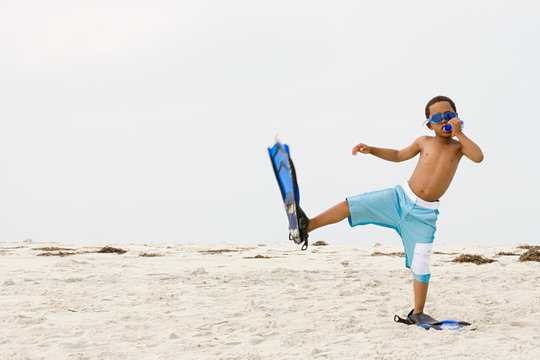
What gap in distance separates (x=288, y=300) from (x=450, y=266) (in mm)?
5159

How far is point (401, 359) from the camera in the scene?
13.6 feet

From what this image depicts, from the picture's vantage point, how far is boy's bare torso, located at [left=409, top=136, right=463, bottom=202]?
5238 millimetres

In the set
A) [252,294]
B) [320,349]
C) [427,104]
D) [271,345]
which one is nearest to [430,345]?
[320,349]

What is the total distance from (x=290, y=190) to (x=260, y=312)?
1808 millimetres

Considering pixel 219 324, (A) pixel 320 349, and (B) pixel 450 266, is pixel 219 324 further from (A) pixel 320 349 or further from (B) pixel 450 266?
(B) pixel 450 266

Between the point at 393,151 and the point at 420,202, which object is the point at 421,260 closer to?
the point at 420,202

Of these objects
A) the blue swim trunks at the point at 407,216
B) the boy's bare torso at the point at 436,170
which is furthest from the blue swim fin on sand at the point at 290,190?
the boy's bare torso at the point at 436,170

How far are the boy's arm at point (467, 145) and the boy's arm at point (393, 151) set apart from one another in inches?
20.9

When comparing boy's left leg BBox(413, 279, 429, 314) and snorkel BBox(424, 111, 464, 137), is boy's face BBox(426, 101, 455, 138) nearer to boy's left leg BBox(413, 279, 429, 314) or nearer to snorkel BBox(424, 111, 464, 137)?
snorkel BBox(424, 111, 464, 137)

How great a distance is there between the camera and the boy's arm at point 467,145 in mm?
5059

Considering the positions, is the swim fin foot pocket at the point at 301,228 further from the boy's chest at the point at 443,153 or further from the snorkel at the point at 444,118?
the snorkel at the point at 444,118

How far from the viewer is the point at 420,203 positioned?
523 centimetres

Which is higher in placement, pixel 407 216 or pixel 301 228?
pixel 407 216

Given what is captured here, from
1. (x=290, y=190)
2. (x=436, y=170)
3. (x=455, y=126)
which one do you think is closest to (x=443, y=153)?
A: (x=436, y=170)
